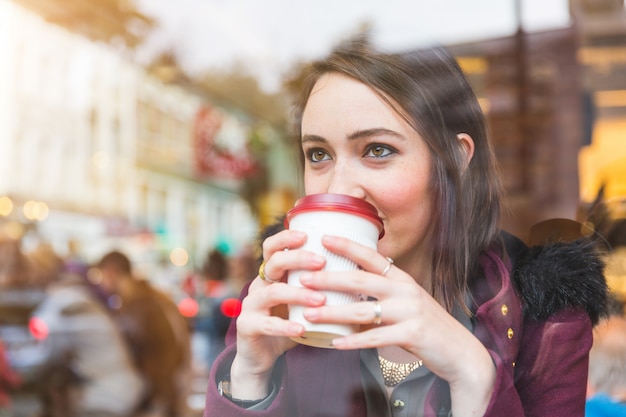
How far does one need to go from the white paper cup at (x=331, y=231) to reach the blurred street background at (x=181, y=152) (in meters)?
0.26

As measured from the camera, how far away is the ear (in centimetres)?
69

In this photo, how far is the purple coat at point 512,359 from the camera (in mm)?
653

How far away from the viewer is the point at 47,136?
4969 millimetres

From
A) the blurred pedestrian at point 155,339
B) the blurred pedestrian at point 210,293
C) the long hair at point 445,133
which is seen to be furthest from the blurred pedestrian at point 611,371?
the blurred pedestrian at point 155,339

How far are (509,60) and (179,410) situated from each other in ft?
7.55

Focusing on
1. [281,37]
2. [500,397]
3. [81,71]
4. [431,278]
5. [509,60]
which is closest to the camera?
[500,397]

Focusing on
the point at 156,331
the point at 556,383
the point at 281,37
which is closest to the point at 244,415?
the point at 556,383

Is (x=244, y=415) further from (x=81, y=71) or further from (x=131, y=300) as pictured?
(x=81, y=71)

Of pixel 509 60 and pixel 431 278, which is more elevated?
pixel 509 60

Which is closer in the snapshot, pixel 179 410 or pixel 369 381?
pixel 369 381

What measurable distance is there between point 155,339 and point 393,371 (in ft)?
8.17

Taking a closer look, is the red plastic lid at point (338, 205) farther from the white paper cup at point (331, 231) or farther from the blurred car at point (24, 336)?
the blurred car at point (24, 336)

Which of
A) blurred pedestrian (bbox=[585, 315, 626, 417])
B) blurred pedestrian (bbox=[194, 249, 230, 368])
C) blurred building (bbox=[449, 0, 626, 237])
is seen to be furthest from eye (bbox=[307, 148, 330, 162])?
blurred pedestrian (bbox=[194, 249, 230, 368])

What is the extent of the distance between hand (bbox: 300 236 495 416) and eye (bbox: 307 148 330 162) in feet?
0.54
